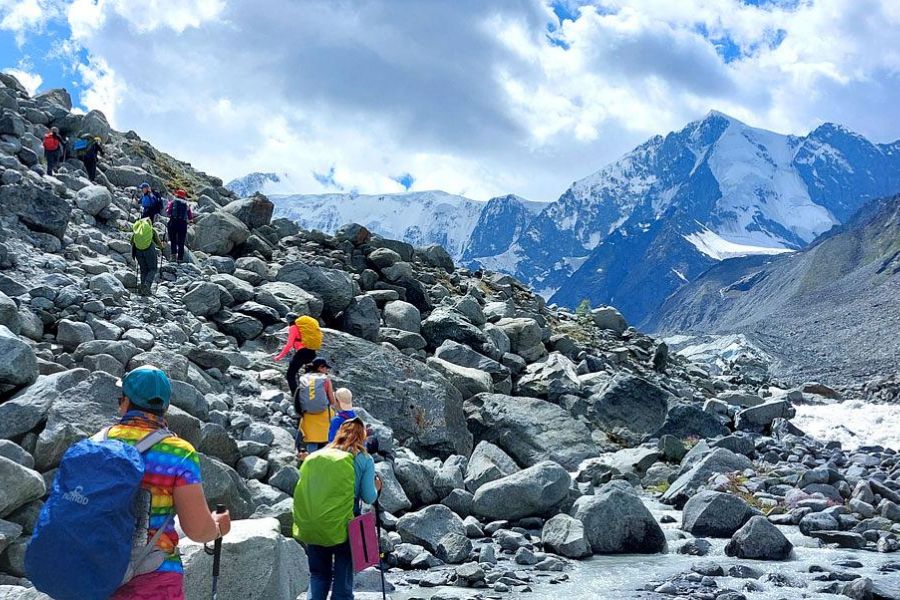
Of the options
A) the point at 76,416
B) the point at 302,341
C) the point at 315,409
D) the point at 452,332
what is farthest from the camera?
the point at 452,332

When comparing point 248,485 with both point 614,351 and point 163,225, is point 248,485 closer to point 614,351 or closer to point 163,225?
point 163,225

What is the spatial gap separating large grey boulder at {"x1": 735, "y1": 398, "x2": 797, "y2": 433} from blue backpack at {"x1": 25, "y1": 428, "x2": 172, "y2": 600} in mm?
30299

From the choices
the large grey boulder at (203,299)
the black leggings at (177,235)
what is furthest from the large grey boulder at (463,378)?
the black leggings at (177,235)

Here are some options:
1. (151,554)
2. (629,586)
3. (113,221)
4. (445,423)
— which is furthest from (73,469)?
(113,221)

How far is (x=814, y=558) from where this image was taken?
13.5m

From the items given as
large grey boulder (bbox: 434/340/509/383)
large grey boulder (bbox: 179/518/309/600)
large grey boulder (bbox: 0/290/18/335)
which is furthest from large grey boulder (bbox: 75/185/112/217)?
large grey boulder (bbox: 179/518/309/600)

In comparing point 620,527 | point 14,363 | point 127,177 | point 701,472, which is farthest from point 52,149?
point 701,472

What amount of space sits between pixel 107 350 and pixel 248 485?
4.00 meters

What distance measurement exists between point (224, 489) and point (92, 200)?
14.9 m

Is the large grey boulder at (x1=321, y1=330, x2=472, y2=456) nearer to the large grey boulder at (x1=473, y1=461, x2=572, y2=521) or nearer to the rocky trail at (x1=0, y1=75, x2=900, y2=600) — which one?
the rocky trail at (x1=0, y1=75, x2=900, y2=600)

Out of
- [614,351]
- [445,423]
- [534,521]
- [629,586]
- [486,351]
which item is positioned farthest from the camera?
[614,351]

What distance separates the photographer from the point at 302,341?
14.1 metres

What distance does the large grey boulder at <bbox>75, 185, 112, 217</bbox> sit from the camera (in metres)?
22.2

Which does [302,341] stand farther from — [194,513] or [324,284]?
[324,284]
